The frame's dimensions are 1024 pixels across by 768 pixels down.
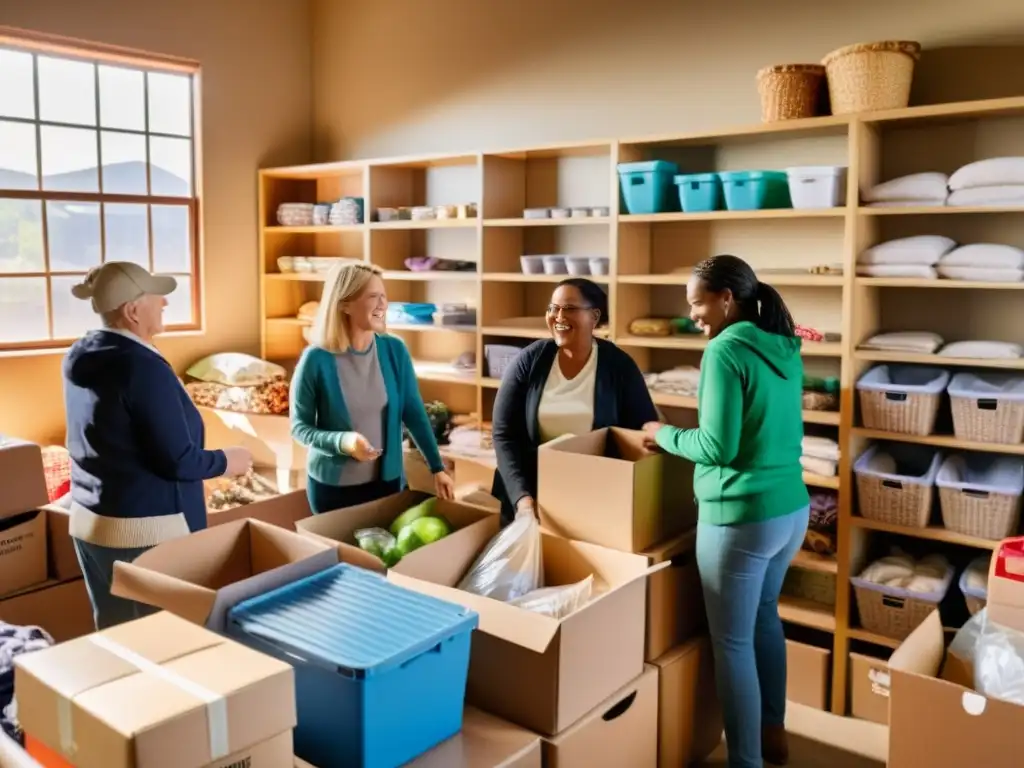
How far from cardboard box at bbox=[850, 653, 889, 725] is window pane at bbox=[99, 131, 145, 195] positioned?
4228 mm

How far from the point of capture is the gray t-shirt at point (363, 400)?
2818 millimetres

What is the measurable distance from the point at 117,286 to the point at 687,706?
5.78ft

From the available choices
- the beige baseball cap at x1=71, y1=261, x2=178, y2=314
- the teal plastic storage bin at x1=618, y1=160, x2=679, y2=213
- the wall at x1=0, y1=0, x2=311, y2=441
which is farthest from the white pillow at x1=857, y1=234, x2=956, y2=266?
the wall at x1=0, y1=0, x2=311, y2=441

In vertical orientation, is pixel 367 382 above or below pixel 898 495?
above

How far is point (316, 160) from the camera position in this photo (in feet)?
19.0

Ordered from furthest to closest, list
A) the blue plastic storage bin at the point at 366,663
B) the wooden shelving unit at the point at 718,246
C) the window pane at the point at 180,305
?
the window pane at the point at 180,305
the wooden shelving unit at the point at 718,246
the blue plastic storage bin at the point at 366,663

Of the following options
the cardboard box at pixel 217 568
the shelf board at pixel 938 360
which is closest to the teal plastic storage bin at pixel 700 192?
the shelf board at pixel 938 360

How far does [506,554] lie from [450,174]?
10.6ft

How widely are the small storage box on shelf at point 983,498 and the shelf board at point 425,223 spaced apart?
7.80 feet

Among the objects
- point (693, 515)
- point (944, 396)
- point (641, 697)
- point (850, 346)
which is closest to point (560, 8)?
point (850, 346)

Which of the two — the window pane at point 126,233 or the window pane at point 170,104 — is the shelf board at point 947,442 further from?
the window pane at point 170,104

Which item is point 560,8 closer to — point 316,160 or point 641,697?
point 316,160

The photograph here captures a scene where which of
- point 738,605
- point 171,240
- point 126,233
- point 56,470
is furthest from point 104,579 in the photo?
point 171,240

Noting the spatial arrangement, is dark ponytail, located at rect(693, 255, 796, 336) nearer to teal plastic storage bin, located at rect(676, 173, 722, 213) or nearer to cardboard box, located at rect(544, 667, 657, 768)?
cardboard box, located at rect(544, 667, 657, 768)
